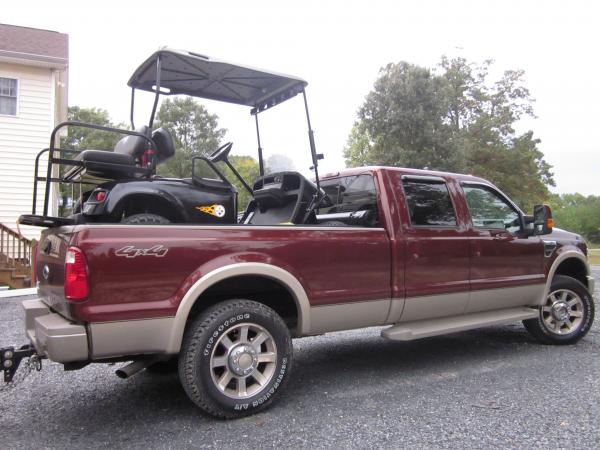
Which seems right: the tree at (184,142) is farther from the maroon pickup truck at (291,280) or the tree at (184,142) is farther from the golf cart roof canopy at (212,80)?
the maroon pickup truck at (291,280)

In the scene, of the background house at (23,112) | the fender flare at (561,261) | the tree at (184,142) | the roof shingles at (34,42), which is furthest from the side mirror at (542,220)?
the roof shingles at (34,42)

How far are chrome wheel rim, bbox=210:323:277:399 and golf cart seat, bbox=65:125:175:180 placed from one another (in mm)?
1601

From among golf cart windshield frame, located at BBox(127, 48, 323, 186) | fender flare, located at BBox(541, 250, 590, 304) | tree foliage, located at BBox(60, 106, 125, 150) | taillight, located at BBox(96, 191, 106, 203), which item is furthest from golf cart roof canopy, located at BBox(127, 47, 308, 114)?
tree foliage, located at BBox(60, 106, 125, 150)

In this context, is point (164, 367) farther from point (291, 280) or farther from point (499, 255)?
point (499, 255)

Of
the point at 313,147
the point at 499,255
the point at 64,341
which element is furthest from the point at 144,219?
the point at 499,255

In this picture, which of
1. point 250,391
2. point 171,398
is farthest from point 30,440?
point 250,391

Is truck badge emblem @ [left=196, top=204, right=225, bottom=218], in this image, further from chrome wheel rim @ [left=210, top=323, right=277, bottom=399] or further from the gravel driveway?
the gravel driveway

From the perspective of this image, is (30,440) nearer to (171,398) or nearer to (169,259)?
(171,398)

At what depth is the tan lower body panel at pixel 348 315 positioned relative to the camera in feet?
12.4

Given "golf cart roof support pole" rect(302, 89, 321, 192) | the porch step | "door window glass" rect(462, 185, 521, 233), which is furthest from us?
the porch step

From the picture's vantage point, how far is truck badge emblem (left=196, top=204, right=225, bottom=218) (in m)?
4.02

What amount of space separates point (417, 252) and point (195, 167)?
6.84 feet

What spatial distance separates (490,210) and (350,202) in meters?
1.56

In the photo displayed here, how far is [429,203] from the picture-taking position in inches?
184
